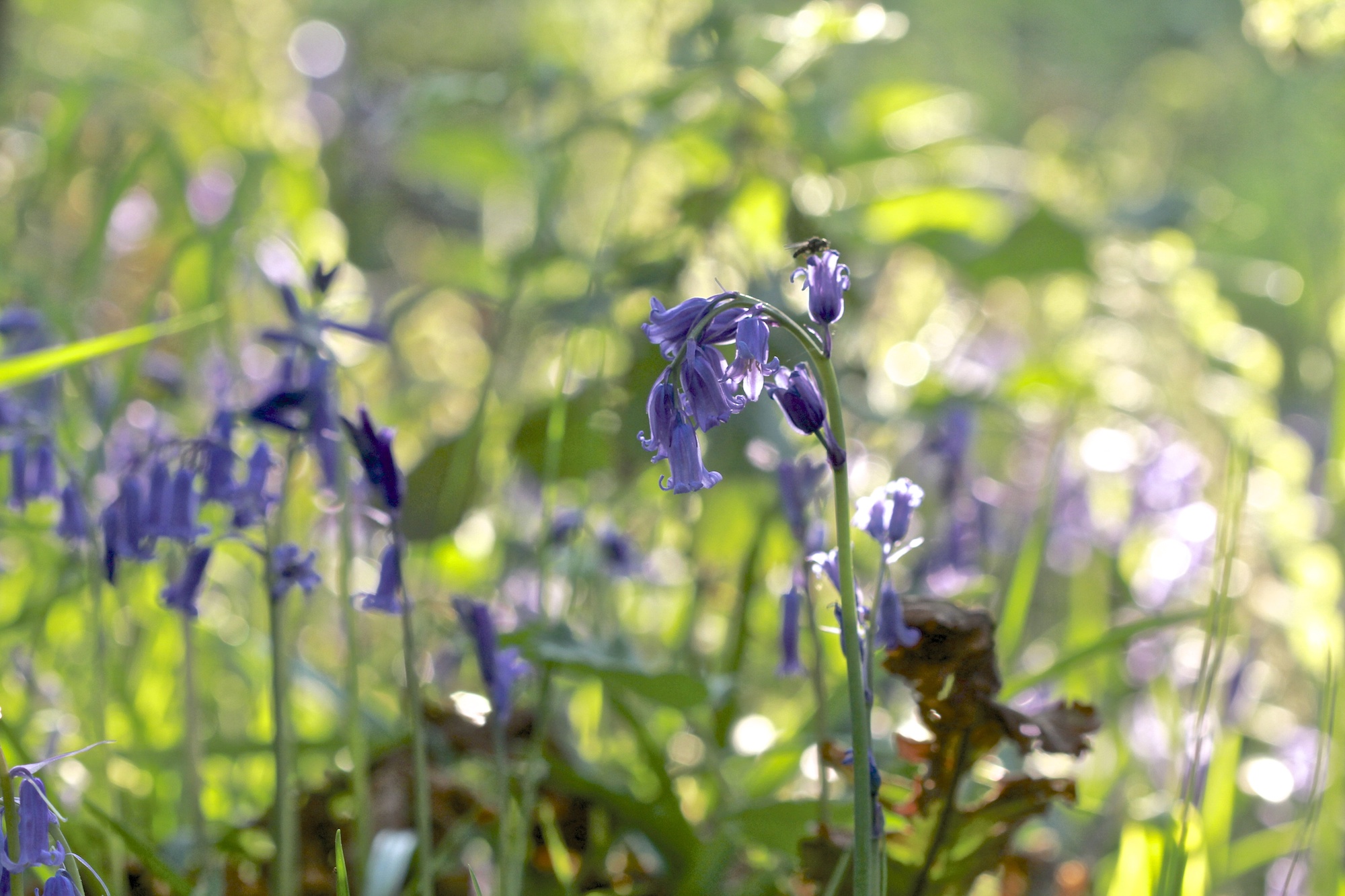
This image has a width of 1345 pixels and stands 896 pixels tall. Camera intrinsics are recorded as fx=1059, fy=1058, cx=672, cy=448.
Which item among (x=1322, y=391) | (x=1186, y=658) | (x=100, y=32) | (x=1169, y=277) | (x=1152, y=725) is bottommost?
(x=1152, y=725)

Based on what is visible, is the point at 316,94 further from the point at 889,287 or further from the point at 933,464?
the point at 933,464

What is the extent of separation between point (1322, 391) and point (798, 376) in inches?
108

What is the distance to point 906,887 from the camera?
118 cm

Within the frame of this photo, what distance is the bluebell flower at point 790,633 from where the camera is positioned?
3.75 feet

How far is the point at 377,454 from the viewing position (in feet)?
3.08

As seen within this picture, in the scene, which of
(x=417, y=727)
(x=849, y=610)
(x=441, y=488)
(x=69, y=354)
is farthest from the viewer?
(x=441, y=488)

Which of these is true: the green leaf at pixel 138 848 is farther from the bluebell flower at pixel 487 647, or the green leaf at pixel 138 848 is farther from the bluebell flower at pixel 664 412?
the bluebell flower at pixel 664 412

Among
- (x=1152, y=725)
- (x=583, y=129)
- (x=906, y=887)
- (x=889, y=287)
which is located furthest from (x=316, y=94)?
(x=906, y=887)

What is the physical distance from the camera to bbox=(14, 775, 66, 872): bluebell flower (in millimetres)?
729

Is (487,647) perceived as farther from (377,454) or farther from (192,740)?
(192,740)

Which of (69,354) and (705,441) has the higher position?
(69,354)

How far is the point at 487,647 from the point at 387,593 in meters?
0.12

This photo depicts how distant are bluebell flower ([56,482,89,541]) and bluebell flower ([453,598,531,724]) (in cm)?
49

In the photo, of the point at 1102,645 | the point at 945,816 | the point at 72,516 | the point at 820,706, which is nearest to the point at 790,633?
the point at 820,706
